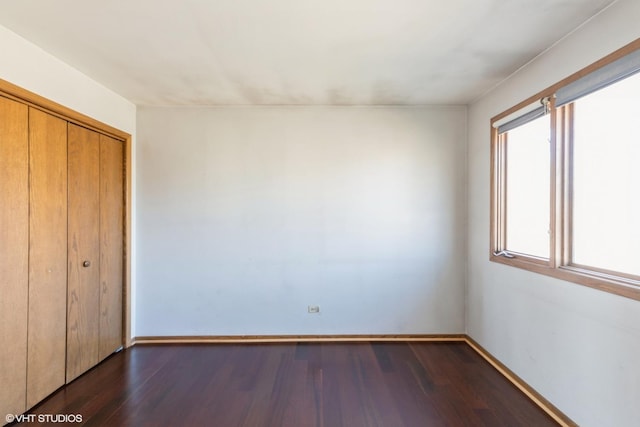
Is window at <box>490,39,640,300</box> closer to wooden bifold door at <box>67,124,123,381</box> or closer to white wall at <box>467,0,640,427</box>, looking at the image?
white wall at <box>467,0,640,427</box>

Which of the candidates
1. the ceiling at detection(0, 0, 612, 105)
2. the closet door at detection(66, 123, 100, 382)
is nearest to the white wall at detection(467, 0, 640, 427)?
the ceiling at detection(0, 0, 612, 105)

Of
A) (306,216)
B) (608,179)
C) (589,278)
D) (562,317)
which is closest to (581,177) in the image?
(608,179)

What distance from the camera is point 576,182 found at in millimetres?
1899

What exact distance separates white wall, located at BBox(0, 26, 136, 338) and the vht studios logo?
2214 mm

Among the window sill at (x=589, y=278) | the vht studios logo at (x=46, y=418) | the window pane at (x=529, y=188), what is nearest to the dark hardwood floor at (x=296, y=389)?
the vht studios logo at (x=46, y=418)

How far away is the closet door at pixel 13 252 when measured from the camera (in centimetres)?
182

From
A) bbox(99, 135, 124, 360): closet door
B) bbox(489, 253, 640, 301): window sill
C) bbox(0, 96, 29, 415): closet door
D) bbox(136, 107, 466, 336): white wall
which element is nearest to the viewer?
bbox(489, 253, 640, 301): window sill

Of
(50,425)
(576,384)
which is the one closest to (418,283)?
(576,384)

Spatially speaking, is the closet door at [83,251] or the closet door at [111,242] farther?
the closet door at [111,242]

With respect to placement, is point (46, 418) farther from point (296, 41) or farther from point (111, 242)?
point (296, 41)

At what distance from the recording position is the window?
61.7 inches

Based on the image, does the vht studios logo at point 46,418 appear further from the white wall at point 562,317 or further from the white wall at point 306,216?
the white wall at point 562,317

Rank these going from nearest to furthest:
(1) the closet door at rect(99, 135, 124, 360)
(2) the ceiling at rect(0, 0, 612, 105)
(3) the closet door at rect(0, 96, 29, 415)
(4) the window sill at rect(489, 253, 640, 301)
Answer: (4) the window sill at rect(489, 253, 640, 301)
(2) the ceiling at rect(0, 0, 612, 105)
(3) the closet door at rect(0, 96, 29, 415)
(1) the closet door at rect(99, 135, 124, 360)

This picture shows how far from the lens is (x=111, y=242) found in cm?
279
